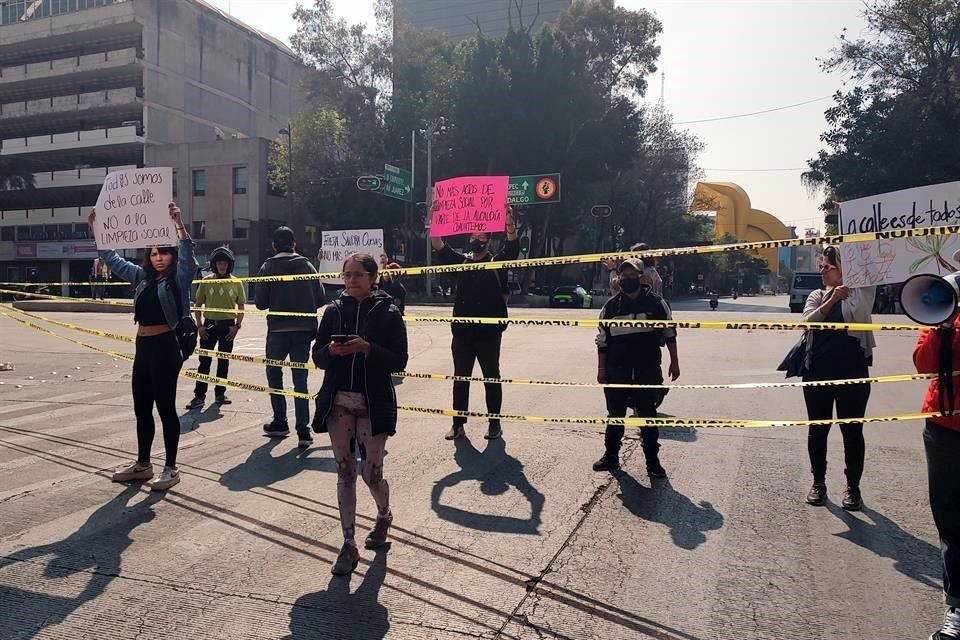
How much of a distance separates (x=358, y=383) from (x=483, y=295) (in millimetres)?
3028

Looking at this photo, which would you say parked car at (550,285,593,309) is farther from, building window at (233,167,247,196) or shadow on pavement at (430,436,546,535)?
shadow on pavement at (430,436,546,535)

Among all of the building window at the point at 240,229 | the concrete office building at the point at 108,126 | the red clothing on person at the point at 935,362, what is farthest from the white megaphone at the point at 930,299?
the building window at the point at 240,229

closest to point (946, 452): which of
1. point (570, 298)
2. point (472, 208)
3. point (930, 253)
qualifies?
point (930, 253)

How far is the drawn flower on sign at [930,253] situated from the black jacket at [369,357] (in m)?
2.84

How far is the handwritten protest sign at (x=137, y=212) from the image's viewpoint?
19.8 feet

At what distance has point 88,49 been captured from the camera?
4850 cm

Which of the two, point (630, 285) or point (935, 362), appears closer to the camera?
point (935, 362)

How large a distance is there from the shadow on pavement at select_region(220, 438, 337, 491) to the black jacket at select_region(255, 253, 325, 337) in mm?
1160

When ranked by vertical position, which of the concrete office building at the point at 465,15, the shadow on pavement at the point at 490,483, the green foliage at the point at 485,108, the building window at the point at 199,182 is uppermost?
the concrete office building at the point at 465,15

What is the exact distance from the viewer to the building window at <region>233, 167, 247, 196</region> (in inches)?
1855

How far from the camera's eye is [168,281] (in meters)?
5.34

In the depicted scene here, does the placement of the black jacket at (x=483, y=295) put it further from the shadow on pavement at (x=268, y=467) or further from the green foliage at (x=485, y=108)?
the green foliage at (x=485, y=108)

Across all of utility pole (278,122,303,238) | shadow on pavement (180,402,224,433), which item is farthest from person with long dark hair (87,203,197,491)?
utility pole (278,122,303,238)

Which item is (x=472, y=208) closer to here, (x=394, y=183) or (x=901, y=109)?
(x=394, y=183)
